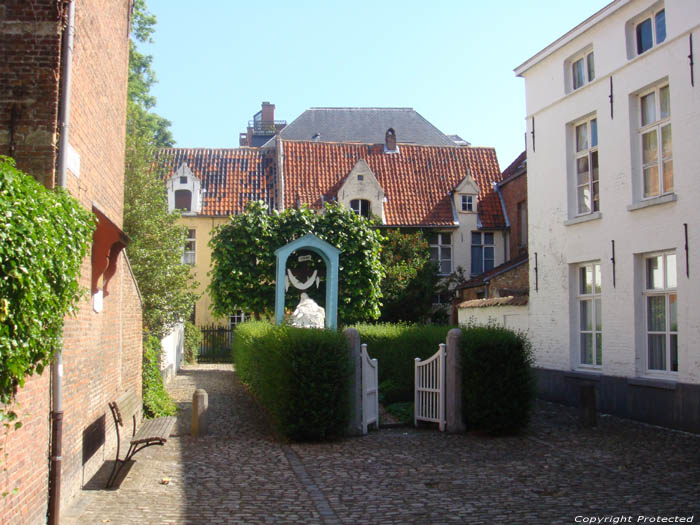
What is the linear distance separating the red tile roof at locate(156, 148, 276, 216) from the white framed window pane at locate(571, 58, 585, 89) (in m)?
20.2

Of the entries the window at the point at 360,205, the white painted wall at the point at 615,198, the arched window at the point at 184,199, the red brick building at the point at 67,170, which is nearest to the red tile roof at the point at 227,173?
the arched window at the point at 184,199

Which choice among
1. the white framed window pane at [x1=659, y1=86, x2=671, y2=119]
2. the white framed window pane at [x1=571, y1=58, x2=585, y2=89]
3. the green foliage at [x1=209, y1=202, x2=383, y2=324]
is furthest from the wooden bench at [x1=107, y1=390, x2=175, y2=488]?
the green foliage at [x1=209, y1=202, x2=383, y2=324]

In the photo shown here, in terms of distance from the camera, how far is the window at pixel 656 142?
13.2 meters

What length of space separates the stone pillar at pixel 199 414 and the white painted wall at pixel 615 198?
315 inches

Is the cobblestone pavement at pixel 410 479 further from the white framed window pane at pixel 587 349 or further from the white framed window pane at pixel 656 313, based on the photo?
the white framed window pane at pixel 587 349

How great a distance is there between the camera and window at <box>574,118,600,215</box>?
15.6m

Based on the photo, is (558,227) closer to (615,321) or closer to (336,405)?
(615,321)

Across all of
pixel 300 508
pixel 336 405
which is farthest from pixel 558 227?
pixel 300 508

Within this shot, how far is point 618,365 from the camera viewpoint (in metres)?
14.2

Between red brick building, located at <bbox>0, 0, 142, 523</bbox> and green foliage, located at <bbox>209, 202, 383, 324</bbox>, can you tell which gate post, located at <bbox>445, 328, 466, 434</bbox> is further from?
green foliage, located at <bbox>209, 202, 383, 324</bbox>

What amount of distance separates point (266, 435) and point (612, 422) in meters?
6.39

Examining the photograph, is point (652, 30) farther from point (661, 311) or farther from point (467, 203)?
point (467, 203)

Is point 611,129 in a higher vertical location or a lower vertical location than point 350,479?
higher

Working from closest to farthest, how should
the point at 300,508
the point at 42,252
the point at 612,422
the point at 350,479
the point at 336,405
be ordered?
the point at 42,252 < the point at 300,508 < the point at 350,479 < the point at 336,405 < the point at 612,422
